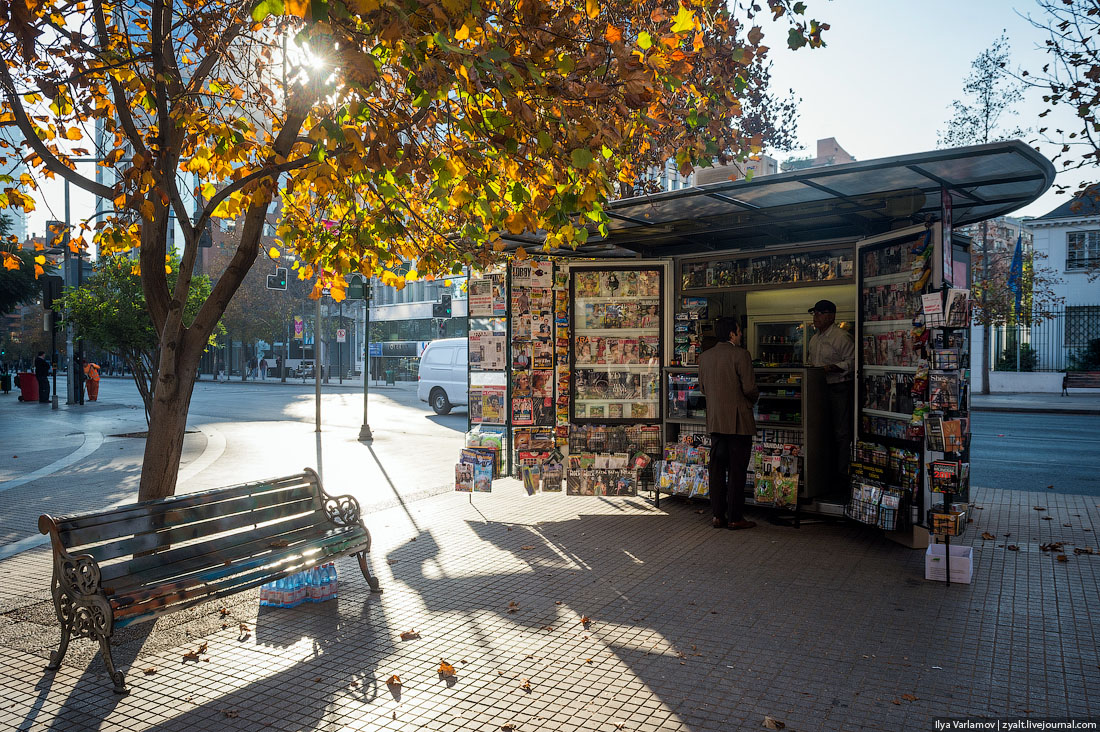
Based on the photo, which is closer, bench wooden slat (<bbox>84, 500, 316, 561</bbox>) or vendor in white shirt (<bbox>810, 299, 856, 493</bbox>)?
bench wooden slat (<bbox>84, 500, 316, 561</bbox>)

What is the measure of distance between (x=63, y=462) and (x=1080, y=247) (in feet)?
145

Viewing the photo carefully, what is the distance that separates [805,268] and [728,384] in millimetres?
2091

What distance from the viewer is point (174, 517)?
5129 mm

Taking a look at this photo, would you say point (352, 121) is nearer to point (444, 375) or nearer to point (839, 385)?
point (839, 385)

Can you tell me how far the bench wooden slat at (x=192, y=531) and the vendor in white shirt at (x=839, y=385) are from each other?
544 centimetres

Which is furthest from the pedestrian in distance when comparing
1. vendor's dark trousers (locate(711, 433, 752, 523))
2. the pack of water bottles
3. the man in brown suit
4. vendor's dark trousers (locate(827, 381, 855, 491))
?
vendor's dark trousers (locate(827, 381, 855, 491))

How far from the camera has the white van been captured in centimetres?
2169

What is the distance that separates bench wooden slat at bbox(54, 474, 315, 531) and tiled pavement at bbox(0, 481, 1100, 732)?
847mm

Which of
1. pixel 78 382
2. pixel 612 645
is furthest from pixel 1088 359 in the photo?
pixel 78 382

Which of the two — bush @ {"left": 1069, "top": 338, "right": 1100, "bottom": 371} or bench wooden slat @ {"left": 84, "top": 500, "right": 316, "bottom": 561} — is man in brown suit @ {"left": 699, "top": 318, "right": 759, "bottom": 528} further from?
bush @ {"left": 1069, "top": 338, "right": 1100, "bottom": 371}

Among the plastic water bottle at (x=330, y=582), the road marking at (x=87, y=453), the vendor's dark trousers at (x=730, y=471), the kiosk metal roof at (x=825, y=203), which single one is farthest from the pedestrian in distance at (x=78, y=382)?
the vendor's dark trousers at (x=730, y=471)

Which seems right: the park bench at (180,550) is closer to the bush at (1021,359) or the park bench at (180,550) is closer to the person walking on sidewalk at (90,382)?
the person walking on sidewalk at (90,382)

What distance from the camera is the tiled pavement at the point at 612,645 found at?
398cm

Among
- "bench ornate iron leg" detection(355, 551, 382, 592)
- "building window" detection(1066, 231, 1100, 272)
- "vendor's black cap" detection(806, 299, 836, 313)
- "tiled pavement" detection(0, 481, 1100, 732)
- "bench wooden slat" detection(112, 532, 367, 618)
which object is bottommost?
"tiled pavement" detection(0, 481, 1100, 732)
